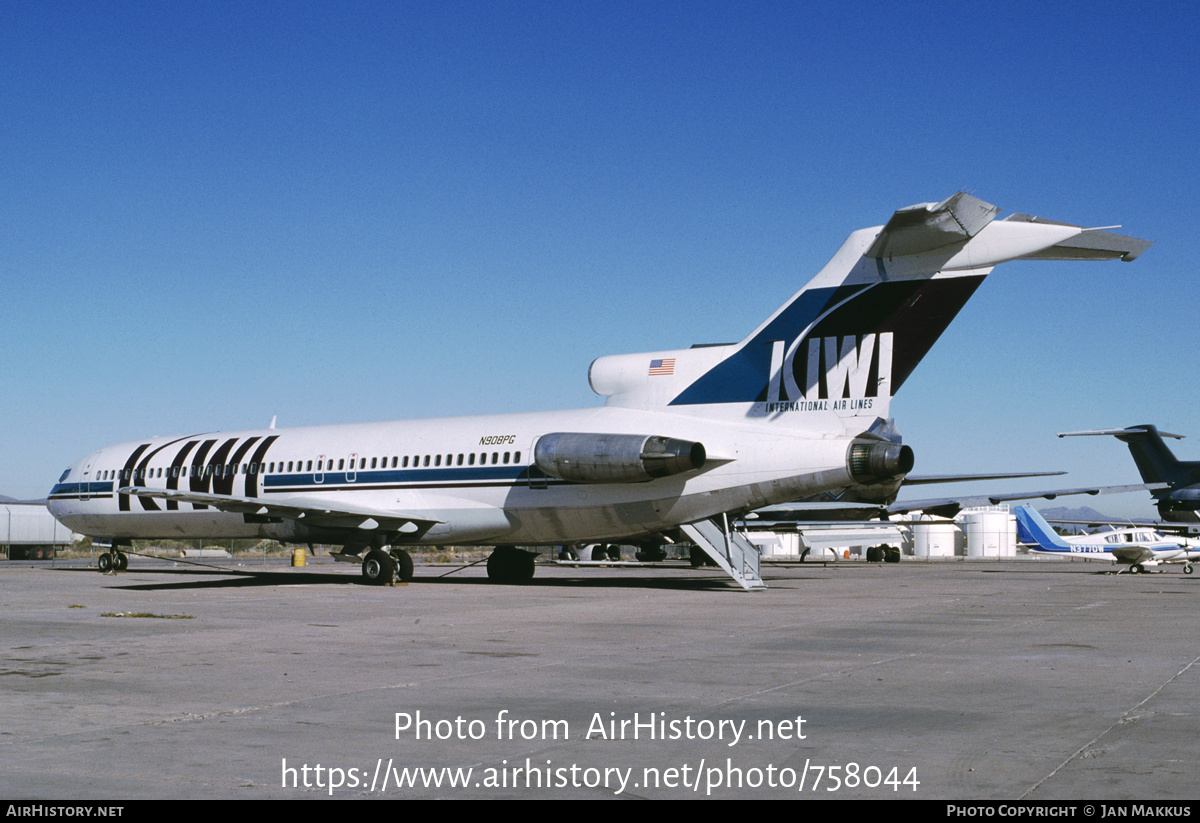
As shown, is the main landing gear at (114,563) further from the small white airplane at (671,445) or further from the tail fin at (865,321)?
the tail fin at (865,321)

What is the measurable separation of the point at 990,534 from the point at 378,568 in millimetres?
59279

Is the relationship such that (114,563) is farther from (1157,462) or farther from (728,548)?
(1157,462)

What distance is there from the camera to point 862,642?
12.6 metres

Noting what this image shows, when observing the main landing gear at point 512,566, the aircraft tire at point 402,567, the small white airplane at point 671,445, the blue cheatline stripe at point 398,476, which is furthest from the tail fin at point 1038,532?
the aircraft tire at point 402,567

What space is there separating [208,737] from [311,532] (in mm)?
20852

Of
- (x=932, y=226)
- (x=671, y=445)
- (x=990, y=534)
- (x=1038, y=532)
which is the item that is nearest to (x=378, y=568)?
(x=671, y=445)

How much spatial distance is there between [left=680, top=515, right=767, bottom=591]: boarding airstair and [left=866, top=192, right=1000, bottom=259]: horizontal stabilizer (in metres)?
6.53

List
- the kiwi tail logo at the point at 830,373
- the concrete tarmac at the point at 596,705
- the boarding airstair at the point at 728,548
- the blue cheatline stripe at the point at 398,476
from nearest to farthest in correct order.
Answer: the concrete tarmac at the point at 596,705
the kiwi tail logo at the point at 830,373
the boarding airstair at the point at 728,548
the blue cheatline stripe at the point at 398,476

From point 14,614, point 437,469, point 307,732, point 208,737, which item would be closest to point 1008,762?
→ point 307,732

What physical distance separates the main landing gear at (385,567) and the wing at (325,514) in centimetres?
60

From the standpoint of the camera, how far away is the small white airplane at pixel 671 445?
68.5ft

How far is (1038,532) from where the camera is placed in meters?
46.7

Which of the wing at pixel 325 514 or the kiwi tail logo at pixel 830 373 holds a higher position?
the kiwi tail logo at pixel 830 373

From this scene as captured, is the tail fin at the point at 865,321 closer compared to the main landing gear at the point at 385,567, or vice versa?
the tail fin at the point at 865,321
